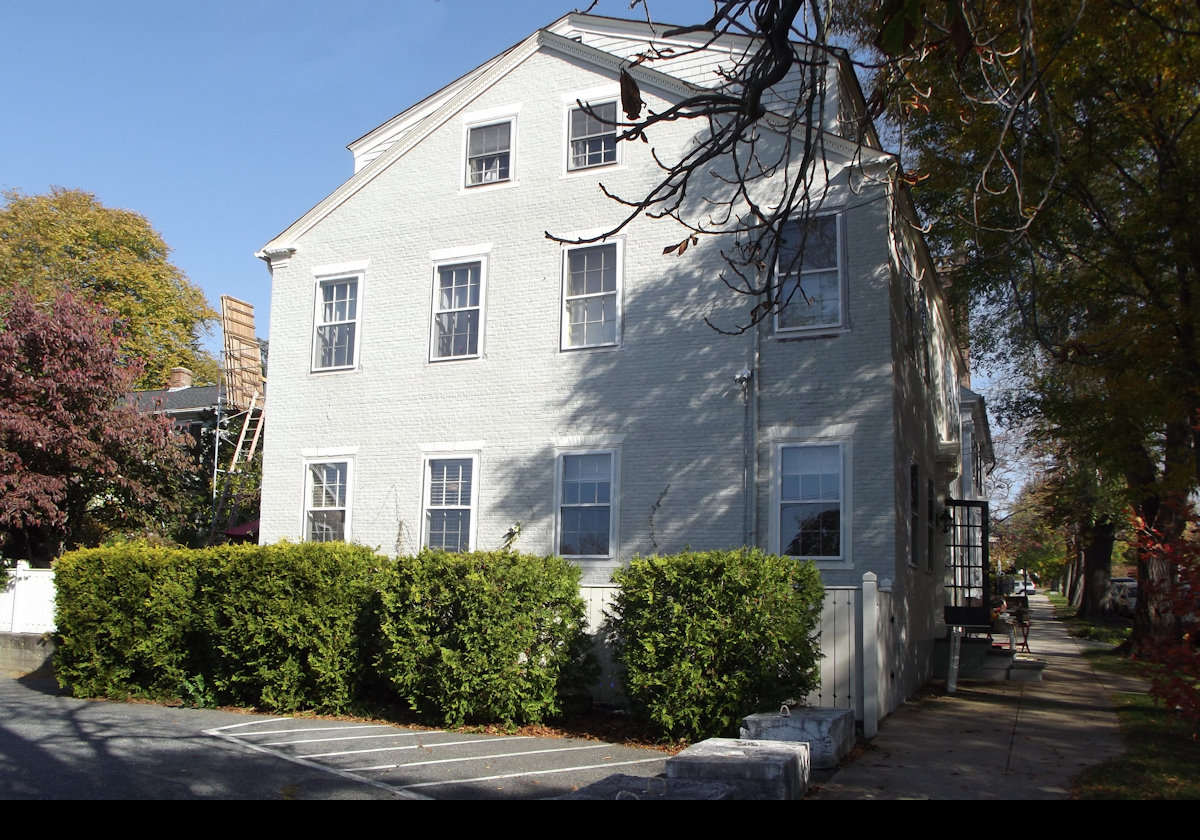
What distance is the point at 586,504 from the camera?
47.5 ft

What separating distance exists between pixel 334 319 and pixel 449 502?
13.3 feet

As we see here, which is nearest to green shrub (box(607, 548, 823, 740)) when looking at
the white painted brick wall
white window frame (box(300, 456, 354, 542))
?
the white painted brick wall

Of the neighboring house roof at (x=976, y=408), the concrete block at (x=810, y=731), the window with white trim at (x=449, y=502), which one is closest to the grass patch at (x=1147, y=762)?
the concrete block at (x=810, y=731)

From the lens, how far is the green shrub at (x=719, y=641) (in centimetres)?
966

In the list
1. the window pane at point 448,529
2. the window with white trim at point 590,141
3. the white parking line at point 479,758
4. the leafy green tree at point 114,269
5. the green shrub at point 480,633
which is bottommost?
the white parking line at point 479,758

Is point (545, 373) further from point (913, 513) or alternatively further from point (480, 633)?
point (913, 513)

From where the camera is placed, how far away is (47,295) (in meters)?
36.0

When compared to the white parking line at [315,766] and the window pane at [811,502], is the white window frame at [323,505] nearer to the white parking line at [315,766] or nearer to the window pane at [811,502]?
the white parking line at [315,766]

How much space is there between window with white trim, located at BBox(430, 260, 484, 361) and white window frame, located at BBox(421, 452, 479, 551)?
1588 mm

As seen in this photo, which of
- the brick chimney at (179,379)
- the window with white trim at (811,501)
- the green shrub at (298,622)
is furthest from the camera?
the brick chimney at (179,379)

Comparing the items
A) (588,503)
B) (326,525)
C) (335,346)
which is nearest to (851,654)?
(588,503)

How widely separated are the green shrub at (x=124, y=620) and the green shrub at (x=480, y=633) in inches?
128

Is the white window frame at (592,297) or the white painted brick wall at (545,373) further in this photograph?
the white window frame at (592,297)
